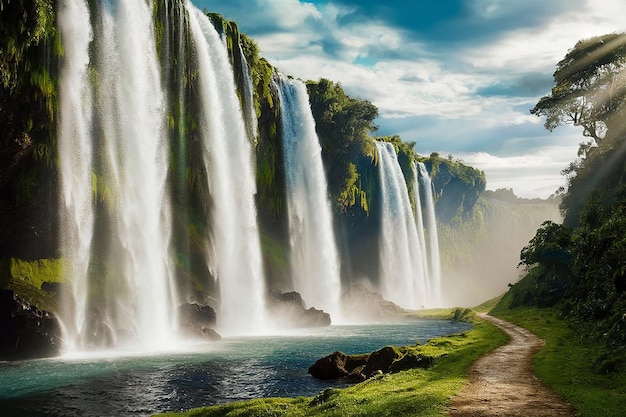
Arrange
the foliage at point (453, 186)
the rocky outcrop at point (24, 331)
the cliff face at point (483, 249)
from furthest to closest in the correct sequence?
the cliff face at point (483, 249) < the foliage at point (453, 186) < the rocky outcrop at point (24, 331)

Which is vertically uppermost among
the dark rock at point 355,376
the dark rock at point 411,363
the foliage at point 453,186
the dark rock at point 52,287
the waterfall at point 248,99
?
the foliage at point 453,186

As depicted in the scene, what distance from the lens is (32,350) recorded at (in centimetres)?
2866

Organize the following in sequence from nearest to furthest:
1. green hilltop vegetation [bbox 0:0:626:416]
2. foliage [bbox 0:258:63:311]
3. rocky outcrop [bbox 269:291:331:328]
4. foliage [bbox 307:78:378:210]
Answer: green hilltop vegetation [bbox 0:0:626:416] → foliage [bbox 0:258:63:311] → rocky outcrop [bbox 269:291:331:328] → foliage [bbox 307:78:378:210]

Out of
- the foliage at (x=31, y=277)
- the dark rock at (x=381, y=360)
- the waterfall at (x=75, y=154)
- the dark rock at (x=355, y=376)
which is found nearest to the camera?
the dark rock at (x=355, y=376)

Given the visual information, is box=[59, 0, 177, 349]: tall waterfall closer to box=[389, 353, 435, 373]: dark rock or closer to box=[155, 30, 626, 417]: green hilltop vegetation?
box=[389, 353, 435, 373]: dark rock

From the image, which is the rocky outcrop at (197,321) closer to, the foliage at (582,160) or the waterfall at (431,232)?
the foliage at (582,160)

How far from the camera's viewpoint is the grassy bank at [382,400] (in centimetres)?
1305

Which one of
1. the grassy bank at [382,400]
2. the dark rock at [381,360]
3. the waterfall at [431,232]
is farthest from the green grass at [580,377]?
the waterfall at [431,232]

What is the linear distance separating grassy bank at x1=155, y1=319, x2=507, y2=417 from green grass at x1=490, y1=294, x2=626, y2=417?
9.07ft

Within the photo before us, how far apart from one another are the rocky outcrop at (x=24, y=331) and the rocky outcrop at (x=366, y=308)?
44.1 meters

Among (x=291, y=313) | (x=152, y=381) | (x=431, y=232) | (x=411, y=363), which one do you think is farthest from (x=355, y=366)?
(x=431, y=232)

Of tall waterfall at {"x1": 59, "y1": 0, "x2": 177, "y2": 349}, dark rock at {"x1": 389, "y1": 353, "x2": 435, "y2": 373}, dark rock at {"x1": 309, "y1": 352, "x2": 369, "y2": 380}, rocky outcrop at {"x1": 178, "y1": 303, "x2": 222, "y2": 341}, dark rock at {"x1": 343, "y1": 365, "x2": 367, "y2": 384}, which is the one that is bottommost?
dark rock at {"x1": 343, "y1": 365, "x2": 367, "y2": 384}

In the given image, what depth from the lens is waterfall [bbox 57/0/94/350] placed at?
32969 millimetres

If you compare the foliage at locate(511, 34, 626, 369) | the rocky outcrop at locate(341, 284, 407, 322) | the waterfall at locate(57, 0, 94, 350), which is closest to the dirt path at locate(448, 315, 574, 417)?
the foliage at locate(511, 34, 626, 369)
